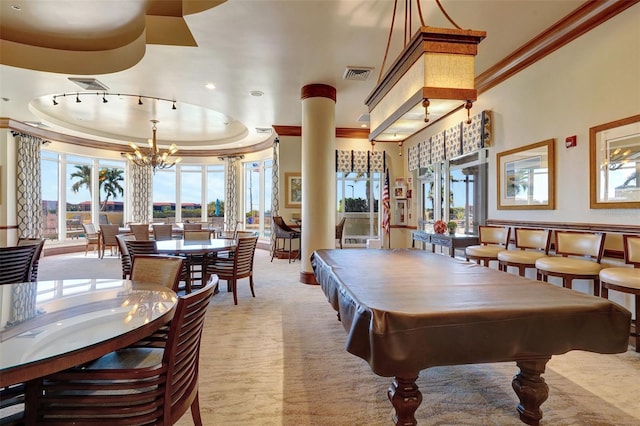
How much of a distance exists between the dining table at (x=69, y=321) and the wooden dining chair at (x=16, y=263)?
154 centimetres

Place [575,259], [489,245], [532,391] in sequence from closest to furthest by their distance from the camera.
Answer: [532,391] < [575,259] < [489,245]

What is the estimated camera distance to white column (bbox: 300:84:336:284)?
5.32 meters

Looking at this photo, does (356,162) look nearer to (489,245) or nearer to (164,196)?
(489,245)

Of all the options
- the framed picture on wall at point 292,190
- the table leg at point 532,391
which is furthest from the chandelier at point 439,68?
the framed picture on wall at point 292,190

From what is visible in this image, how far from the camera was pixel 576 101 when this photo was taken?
355 cm

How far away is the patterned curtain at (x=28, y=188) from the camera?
7590 mm

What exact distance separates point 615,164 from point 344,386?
3.32 m

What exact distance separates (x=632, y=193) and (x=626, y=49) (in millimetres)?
1346

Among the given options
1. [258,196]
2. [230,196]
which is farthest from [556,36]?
[230,196]

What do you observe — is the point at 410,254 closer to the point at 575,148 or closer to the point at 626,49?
the point at 575,148

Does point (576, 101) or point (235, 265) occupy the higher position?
point (576, 101)

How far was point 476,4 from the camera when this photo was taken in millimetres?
3229

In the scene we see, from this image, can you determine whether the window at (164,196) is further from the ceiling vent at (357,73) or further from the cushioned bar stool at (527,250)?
the cushioned bar stool at (527,250)

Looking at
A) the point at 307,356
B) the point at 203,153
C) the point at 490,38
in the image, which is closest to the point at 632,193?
the point at 490,38
